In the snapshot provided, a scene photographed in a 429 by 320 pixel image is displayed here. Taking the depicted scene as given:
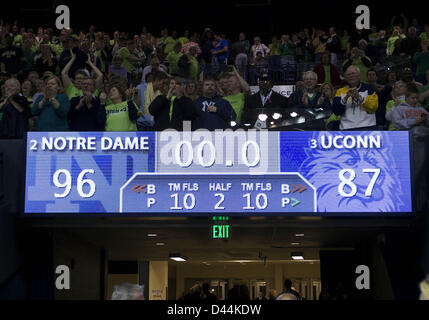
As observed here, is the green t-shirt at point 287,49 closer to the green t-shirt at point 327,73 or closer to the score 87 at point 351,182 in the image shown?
the green t-shirt at point 327,73

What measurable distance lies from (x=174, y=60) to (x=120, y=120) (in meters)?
6.75

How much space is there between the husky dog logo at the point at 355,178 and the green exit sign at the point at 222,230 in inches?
60.6

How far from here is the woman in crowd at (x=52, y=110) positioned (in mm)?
12125

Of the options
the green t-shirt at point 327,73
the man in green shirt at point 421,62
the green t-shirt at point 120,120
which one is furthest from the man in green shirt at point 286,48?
the green t-shirt at point 120,120

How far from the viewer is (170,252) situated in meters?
18.2

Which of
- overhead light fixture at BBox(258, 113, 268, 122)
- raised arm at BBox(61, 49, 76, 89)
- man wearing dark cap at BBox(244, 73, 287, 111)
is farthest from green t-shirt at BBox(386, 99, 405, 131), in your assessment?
raised arm at BBox(61, 49, 76, 89)

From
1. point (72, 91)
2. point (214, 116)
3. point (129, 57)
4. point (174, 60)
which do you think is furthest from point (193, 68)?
point (214, 116)

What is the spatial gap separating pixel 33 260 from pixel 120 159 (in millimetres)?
2714

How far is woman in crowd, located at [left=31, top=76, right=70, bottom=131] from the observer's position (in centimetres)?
1212

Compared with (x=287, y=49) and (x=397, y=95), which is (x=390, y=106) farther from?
(x=287, y=49)

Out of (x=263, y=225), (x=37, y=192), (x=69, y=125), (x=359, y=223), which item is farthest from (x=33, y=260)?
(x=359, y=223)

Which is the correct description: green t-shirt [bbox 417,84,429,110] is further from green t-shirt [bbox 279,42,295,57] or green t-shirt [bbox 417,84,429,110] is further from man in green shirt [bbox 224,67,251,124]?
green t-shirt [bbox 279,42,295,57]

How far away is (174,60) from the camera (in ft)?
61.3

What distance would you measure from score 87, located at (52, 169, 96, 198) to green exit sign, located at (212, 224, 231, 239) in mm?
2091
